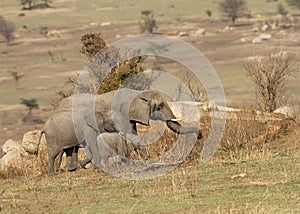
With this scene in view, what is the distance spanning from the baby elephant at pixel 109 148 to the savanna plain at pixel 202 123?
21.5 inches

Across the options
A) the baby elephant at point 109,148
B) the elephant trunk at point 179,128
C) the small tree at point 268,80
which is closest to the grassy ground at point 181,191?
the baby elephant at point 109,148

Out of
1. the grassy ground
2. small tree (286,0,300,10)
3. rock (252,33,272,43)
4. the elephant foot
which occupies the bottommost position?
small tree (286,0,300,10)

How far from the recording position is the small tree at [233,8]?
86312 millimetres

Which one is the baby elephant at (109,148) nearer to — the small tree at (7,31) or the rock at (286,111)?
the rock at (286,111)

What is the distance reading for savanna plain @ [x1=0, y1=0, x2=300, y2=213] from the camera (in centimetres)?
1166

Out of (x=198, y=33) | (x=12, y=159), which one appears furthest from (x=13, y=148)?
(x=198, y=33)

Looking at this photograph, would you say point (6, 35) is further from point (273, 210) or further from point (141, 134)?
point (273, 210)

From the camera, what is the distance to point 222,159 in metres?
16.8

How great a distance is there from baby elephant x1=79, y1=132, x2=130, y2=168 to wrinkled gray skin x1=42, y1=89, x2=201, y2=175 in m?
0.04

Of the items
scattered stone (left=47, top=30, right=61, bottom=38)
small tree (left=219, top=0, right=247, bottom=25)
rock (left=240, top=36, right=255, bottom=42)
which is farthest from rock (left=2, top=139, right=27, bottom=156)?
small tree (left=219, top=0, right=247, bottom=25)

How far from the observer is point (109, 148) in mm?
16922

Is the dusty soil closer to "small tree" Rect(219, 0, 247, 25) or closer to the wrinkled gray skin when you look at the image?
"small tree" Rect(219, 0, 247, 25)

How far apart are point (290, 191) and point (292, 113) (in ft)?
32.9

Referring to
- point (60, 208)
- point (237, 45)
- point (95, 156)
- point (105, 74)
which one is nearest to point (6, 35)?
point (237, 45)
